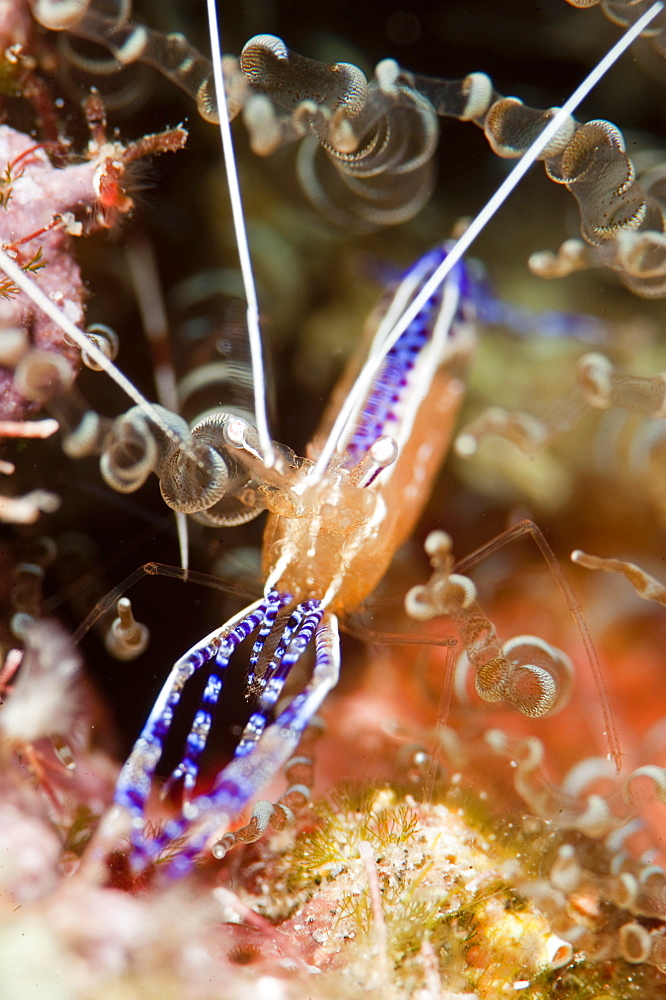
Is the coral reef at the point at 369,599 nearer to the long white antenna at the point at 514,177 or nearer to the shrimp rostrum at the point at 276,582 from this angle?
the shrimp rostrum at the point at 276,582

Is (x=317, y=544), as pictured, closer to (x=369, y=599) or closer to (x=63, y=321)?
(x=369, y=599)

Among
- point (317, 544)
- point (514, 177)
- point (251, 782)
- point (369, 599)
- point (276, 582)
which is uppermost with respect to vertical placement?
point (514, 177)

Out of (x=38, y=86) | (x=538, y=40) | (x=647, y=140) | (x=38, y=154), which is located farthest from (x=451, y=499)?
(x=38, y=86)

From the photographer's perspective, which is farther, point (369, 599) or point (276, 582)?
point (369, 599)

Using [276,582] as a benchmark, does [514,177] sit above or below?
above

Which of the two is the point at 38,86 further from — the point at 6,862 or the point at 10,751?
the point at 6,862

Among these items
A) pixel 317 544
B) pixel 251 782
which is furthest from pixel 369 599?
pixel 251 782

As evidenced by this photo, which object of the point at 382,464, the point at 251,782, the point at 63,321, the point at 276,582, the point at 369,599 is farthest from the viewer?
the point at 369,599

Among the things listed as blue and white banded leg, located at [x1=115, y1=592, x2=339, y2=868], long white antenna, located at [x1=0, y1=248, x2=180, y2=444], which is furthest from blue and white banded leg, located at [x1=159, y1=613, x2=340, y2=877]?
long white antenna, located at [x1=0, y1=248, x2=180, y2=444]

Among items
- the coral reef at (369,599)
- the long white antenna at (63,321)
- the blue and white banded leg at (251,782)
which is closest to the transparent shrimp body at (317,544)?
the blue and white banded leg at (251,782)
